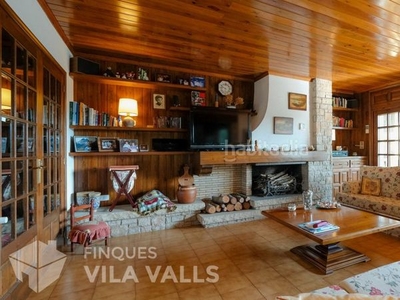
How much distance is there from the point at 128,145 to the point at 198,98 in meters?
1.42

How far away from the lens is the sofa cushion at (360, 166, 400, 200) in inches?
126

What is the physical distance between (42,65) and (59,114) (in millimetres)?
676

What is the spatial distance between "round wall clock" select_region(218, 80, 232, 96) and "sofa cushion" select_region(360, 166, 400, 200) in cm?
284

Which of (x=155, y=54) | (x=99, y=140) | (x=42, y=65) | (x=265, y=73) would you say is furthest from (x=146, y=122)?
(x=265, y=73)

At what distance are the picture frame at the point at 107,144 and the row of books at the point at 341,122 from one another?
465 centimetres

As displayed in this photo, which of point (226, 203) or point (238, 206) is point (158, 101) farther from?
point (238, 206)

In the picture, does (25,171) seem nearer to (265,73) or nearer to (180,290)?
(180,290)

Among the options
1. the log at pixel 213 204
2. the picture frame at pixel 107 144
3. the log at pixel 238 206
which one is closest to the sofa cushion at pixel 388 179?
the log at pixel 238 206

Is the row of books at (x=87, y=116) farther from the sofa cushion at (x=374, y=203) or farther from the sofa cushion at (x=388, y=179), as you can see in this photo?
the sofa cushion at (x=388, y=179)

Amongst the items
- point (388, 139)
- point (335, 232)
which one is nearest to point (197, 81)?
point (335, 232)

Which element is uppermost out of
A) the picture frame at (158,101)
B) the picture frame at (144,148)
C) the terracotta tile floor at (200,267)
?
the picture frame at (158,101)

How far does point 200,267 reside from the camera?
2125mm

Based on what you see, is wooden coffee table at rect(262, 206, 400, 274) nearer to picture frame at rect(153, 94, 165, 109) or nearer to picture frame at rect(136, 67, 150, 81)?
picture frame at rect(153, 94, 165, 109)

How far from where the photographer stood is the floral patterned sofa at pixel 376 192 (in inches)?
116
